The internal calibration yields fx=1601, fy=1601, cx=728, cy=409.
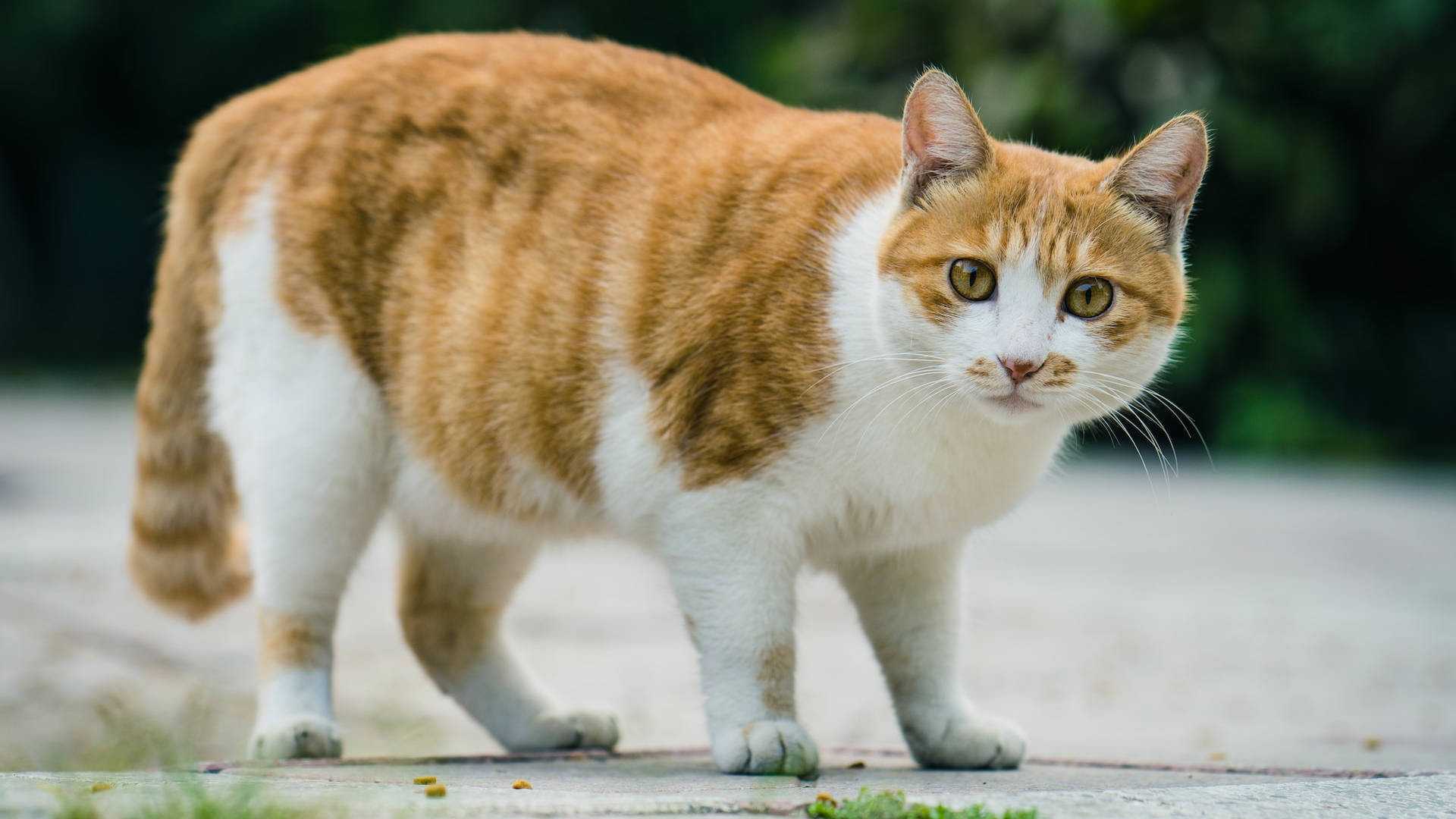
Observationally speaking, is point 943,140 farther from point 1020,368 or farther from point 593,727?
point 593,727

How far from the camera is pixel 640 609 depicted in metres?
5.66

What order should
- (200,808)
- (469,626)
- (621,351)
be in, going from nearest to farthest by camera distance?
(200,808) < (621,351) < (469,626)

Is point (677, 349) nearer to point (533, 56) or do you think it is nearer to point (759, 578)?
point (759, 578)

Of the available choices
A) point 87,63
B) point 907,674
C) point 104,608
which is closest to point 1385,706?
point 907,674

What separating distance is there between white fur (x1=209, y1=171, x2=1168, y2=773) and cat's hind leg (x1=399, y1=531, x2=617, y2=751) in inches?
1.3

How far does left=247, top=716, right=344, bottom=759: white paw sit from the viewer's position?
308cm

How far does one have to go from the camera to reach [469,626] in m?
3.57

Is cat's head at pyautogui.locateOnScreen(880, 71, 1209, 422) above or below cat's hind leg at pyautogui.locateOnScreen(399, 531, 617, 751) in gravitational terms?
above

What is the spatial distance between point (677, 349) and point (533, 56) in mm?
849

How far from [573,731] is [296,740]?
0.61m

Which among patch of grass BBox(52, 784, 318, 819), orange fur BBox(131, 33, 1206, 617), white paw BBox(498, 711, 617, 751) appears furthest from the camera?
white paw BBox(498, 711, 617, 751)

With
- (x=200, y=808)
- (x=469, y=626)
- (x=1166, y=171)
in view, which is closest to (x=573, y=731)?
(x=469, y=626)

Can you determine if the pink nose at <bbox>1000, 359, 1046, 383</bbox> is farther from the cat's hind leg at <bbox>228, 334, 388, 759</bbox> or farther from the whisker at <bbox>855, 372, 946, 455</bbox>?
the cat's hind leg at <bbox>228, 334, 388, 759</bbox>

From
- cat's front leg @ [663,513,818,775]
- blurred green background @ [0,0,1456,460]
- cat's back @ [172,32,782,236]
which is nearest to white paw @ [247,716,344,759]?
cat's front leg @ [663,513,818,775]
